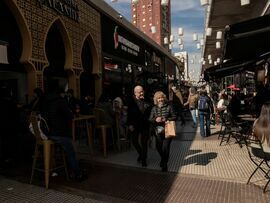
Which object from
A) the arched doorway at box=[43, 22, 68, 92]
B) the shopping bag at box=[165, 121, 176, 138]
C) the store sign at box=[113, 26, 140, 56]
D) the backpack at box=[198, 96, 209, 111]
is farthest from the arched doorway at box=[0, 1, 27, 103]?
the store sign at box=[113, 26, 140, 56]

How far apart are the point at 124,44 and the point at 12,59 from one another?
1094cm

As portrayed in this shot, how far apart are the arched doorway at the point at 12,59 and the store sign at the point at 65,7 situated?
131 cm

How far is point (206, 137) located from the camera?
1158 centimetres

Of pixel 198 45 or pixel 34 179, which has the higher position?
pixel 198 45

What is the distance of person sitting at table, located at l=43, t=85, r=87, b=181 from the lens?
6.08m

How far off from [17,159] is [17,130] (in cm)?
66

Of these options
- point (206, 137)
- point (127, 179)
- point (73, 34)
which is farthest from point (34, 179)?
point (73, 34)

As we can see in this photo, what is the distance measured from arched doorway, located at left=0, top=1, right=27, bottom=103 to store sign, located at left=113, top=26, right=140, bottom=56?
8478mm

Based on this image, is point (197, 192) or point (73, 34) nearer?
point (197, 192)

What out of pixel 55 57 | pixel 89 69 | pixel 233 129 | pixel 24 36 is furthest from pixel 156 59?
pixel 233 129

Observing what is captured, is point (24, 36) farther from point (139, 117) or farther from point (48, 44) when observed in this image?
point (139, 117)

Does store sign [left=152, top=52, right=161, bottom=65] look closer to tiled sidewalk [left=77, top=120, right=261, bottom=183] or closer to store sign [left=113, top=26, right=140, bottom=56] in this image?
store sign [left=113, top=26, right=140, bottom=56]

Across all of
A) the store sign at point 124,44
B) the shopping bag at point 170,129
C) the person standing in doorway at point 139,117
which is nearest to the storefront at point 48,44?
the person standing in doorway at point 139,117

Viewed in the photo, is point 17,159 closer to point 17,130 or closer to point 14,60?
point 17,130
